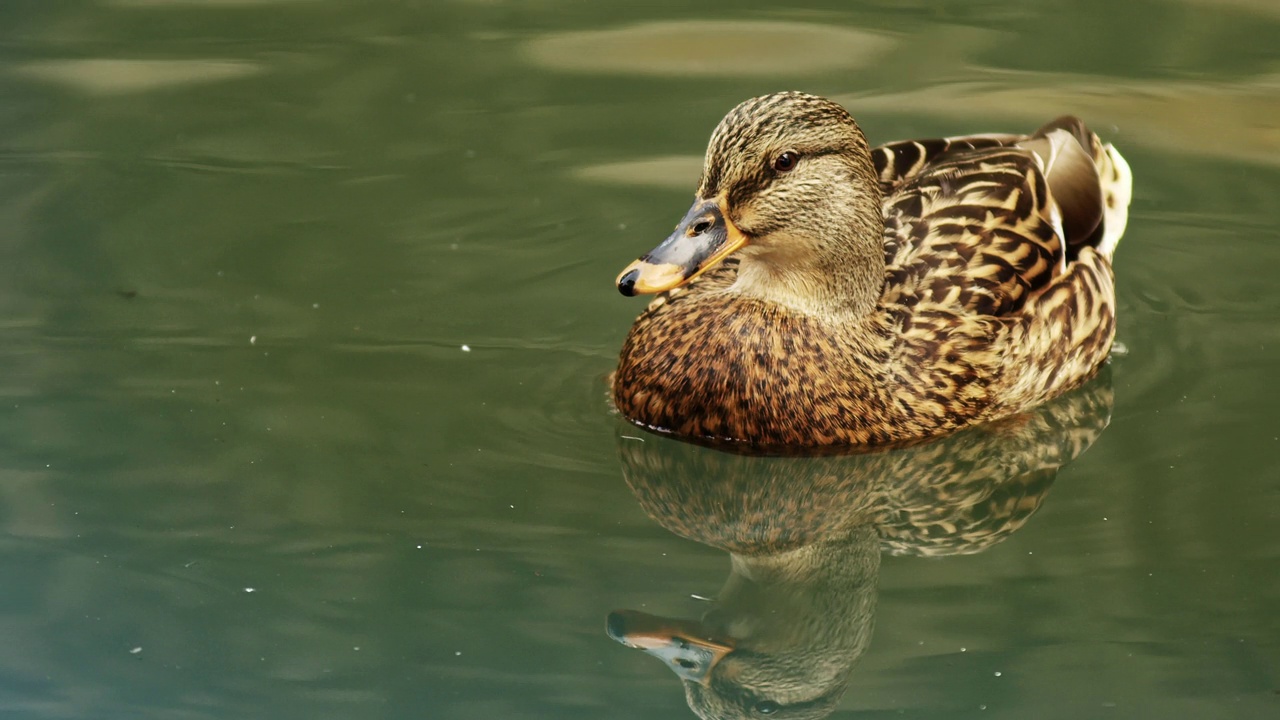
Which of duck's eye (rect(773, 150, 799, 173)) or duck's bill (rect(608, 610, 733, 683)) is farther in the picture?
duck's eye (rect(773, 150, 799, 173))

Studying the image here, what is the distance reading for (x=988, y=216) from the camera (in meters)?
6.35

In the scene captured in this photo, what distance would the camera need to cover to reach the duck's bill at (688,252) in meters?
5.29

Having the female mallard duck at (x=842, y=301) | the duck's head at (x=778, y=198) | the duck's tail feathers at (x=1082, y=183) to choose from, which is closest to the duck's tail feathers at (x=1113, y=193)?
the duck's tail feathers at (x=1082, y=183)

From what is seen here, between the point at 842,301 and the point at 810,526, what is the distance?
2.73 ft

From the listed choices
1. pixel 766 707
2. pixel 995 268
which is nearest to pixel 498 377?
pixel 995 268

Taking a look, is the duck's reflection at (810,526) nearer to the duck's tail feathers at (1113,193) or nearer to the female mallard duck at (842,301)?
the female mallard duck at (842,301)

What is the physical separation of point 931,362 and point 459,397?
1.66m

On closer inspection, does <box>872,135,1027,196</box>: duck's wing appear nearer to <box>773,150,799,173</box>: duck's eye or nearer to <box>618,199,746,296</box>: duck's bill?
<box>773,150,799,173</box>: duck's eye

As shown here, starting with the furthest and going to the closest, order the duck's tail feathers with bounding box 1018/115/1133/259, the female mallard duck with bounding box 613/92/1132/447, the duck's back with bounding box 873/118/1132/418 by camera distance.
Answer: the duck's tail feathers with bounding box 1018/115/1133/259 < the duck's back with bounding box 873/118/1132/418 < the female mallard duck with bounding box 613/92/1132/447

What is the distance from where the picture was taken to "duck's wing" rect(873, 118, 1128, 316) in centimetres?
620

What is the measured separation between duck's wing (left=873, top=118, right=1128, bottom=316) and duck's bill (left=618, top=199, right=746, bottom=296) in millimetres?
896

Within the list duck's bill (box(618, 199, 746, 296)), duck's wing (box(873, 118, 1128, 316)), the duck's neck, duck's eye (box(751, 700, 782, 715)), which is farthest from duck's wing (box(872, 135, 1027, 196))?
duck's eye (box(751, 700, 782, 715))

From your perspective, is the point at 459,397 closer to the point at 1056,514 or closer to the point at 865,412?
the point at 865,412

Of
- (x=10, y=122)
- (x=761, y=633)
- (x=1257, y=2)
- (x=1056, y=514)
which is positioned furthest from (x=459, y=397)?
(x=1257, y=2)
